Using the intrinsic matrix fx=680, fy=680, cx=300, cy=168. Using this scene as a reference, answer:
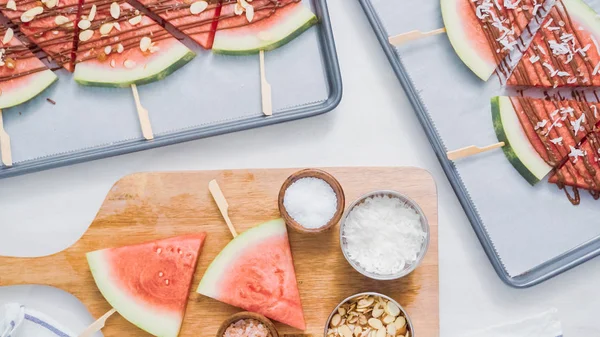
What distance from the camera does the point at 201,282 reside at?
2250mm

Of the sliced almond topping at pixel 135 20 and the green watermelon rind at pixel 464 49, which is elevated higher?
the sliced almond topping at pixel 135 20

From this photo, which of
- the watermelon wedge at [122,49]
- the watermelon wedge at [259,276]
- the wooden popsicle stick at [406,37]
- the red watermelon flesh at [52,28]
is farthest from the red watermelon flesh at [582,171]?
the red watermelon flesh at [52,28]

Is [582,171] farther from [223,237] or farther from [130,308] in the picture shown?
[130,308]

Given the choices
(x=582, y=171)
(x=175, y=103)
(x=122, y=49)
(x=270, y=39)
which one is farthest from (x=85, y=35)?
(x=582, y=171)

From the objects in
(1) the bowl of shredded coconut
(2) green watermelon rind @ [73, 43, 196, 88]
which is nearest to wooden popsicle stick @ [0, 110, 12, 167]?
(2) green watermelon rind @ [73, 43, 196, 88]

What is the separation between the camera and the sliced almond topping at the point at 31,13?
2.37 meters

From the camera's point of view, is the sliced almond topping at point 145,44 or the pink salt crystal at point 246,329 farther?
the sliced almond topping at point 145,44

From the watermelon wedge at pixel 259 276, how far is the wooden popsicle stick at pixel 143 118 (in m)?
0.48

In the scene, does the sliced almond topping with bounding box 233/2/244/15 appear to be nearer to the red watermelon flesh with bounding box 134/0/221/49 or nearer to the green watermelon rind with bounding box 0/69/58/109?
the red watermelon flesh with bounding box 134/0/221/49

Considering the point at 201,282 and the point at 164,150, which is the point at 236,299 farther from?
the point at 164,150

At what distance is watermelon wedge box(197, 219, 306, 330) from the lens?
7.34 feet

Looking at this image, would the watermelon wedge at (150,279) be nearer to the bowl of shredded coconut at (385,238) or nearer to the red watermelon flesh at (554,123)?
the bowl of shredded coconut at (385,238)

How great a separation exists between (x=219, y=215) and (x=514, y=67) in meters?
1.15

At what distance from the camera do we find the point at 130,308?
224cm
